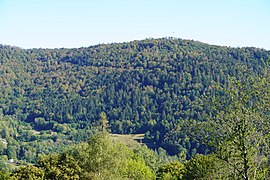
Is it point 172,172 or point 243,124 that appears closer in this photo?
point 243,124

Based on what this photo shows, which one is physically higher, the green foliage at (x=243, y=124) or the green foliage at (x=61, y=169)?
the green foliage at (x=243, y=124)

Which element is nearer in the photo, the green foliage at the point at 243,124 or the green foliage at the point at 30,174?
the green foliage at the point at 243,124

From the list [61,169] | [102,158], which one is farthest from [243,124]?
[61,169]

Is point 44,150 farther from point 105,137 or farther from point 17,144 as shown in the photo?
point 105,137

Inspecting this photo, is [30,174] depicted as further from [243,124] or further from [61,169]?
[243,124]

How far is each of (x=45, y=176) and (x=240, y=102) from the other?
28346mm

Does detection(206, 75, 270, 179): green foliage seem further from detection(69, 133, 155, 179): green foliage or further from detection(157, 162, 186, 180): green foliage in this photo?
detection(157, 162, 186, 180): green foliage

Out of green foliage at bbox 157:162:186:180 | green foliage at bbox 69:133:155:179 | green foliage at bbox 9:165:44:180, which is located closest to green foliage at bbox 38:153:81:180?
green foliage at bbox 9:165:44:180

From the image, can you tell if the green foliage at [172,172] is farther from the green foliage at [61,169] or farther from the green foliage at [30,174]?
the green foliage at [30,174]

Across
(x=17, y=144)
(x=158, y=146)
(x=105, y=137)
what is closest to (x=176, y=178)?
(x=105, y=137)

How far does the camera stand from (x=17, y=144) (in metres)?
188

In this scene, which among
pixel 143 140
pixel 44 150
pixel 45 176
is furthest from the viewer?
pixel 143 140

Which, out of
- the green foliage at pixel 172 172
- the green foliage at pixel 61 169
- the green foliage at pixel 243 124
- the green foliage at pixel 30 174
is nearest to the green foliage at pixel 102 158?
the green foliage at pixel 61 169

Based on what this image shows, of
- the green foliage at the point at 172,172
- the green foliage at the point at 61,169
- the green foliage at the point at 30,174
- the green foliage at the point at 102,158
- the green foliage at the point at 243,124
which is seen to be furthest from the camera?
the green foliage at the point at 172,172
